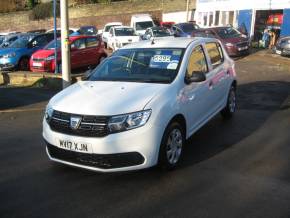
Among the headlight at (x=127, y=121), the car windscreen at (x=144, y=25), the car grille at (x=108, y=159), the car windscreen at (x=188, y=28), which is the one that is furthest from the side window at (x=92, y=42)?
the car windscreen at (x=144, y=25)

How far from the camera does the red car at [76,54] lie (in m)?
15.4

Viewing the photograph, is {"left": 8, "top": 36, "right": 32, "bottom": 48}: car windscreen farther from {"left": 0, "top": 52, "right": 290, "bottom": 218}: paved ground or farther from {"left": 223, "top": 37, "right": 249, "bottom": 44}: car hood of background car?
{"left": 0, "top": 52, "right": 290, "bottom": 218}: paved ground

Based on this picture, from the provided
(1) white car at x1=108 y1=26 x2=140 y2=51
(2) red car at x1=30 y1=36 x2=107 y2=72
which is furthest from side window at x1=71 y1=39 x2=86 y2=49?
(1) white car at x1=108 y1=26 x2=140 y2=51

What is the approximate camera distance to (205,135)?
695cm

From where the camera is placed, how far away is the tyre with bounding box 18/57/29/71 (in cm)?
1727

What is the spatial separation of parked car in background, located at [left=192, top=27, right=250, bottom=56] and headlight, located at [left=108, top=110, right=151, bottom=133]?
1560 centimetres

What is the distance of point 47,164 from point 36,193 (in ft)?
3.27

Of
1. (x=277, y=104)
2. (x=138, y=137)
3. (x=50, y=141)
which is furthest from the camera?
(x=277, y=104)

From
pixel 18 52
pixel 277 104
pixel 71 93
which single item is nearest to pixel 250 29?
pixel 18 52

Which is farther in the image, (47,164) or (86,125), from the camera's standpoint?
(47,164)

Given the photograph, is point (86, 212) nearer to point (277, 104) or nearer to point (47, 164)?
point (47, 164)

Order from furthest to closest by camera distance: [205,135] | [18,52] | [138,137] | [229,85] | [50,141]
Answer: [18,52] < [229,85] < [205,135] < [50,141] < [138,137]

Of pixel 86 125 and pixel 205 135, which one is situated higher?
pixel 86 125

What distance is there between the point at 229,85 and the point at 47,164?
388cm
